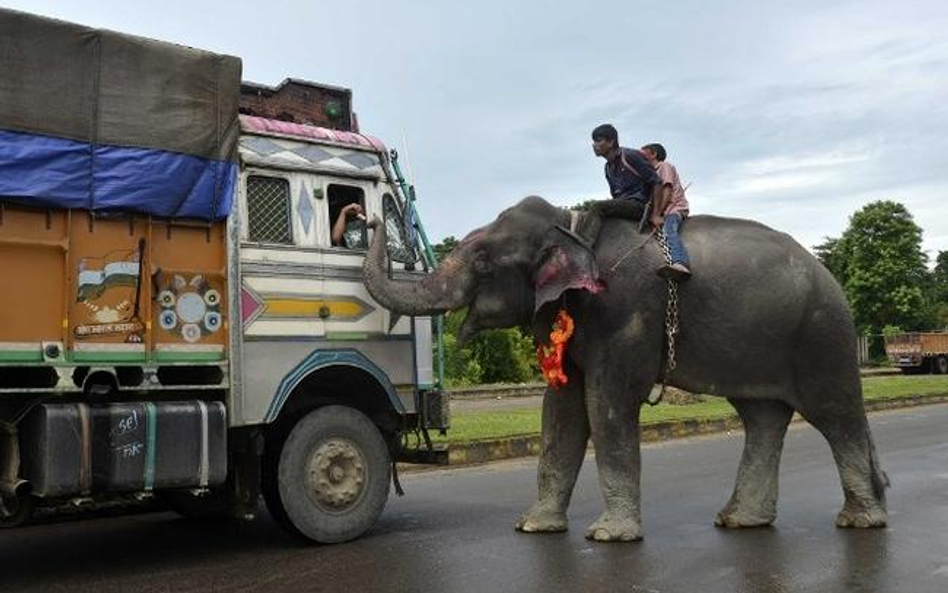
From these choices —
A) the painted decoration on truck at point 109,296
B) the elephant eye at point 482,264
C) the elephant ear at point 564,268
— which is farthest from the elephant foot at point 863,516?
the painted decoration on truck at point 109,296

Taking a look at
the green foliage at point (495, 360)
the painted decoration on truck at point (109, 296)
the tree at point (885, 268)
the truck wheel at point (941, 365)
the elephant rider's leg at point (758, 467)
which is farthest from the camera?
the tree at point (885, 268)

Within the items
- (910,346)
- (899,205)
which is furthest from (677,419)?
(899,205)

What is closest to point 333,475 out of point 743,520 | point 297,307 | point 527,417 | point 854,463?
point 297,307

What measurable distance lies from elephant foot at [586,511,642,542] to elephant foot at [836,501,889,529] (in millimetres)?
1557

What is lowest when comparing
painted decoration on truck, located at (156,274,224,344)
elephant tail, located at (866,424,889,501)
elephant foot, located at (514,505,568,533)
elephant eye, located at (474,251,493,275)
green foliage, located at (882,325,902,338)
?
elephant foot, located at (514,505,568,533)

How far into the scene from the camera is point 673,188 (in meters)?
7.54

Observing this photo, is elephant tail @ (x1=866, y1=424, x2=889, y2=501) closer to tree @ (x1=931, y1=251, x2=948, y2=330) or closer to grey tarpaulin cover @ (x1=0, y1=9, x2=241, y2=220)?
grey tarpaulin cover @ (x1=0, y1=9, x2=241, y2=220)

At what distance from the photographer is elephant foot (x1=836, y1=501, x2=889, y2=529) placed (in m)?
7.23

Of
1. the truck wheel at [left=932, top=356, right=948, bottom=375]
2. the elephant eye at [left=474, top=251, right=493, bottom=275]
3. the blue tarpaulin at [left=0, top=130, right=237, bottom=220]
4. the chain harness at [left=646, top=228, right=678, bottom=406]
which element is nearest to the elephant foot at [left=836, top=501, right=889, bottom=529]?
the chain harness at [left=646, top=228, right=678, bottom=406]

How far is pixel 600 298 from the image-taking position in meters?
7.09

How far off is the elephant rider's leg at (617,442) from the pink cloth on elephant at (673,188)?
1.26 m

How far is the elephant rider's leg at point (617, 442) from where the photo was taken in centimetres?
698

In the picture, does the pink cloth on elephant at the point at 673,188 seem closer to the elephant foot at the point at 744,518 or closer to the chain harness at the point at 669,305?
the chain harness at the point at 669,305

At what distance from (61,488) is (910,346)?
38.6 m
